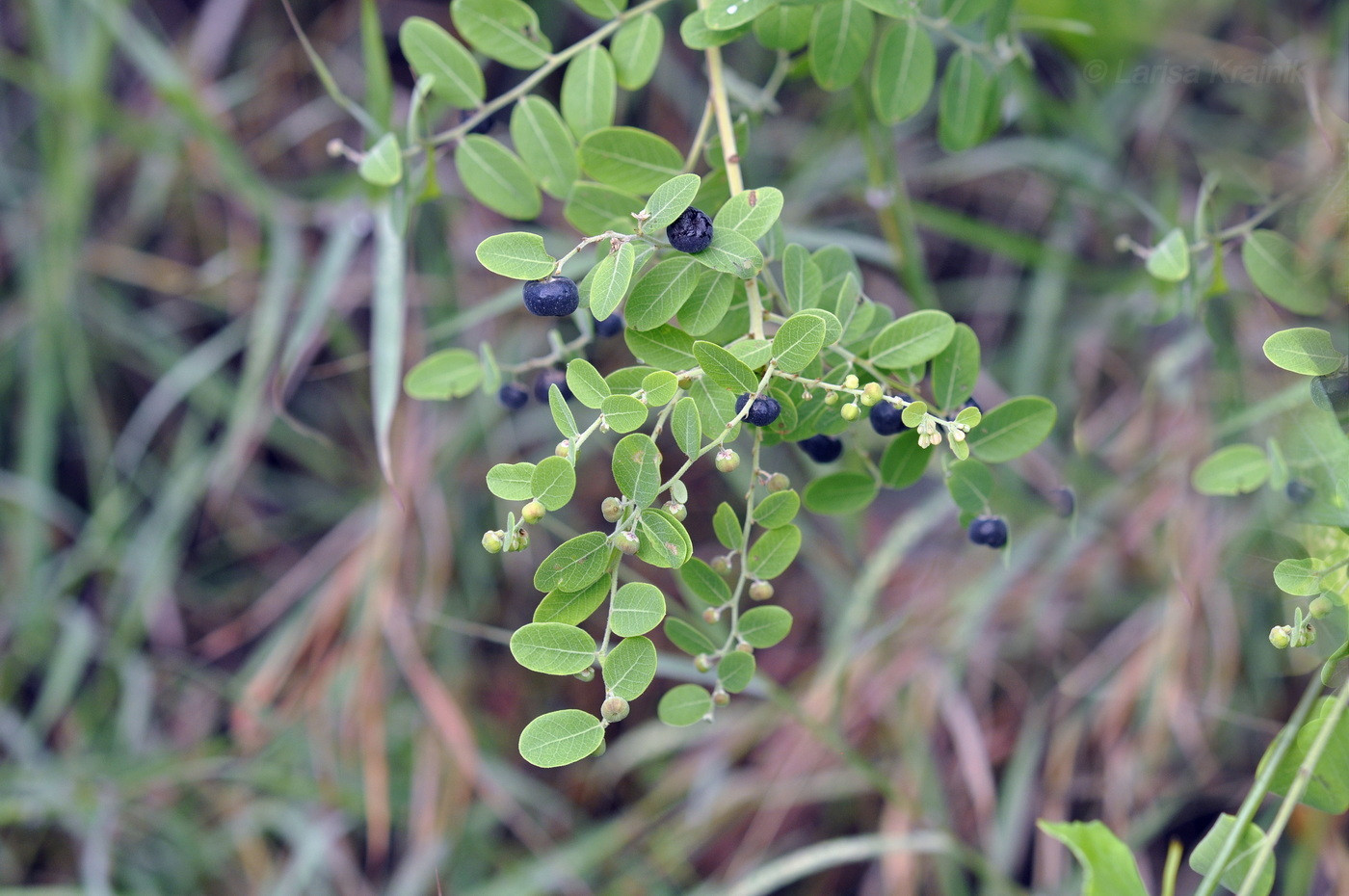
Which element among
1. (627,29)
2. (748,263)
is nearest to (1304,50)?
(627,29)

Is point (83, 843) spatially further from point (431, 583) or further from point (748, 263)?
point (748, 263)

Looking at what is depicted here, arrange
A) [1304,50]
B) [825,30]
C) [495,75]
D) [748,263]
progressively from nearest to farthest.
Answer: [748,263], [825,30], [1304,50], [495,75]

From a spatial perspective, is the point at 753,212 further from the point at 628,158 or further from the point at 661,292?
the point at 628,158

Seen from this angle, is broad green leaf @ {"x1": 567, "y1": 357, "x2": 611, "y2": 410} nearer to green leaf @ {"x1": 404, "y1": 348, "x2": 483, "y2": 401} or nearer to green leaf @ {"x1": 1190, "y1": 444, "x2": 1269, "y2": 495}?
green leaf @ {"x1": 404, "y1": 348, "x2": 483, "y2": 401}

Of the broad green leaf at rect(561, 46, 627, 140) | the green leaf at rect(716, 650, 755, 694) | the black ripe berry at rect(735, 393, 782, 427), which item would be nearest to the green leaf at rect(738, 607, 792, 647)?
the green leaf at rect(716, 650, 755, 694)

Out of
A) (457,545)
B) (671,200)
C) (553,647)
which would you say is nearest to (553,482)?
(553,647)

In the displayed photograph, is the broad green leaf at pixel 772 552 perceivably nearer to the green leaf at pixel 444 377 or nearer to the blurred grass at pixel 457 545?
the green leaf at pixel 444 377

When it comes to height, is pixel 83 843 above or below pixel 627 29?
below

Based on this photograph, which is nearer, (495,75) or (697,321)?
(697,321)
